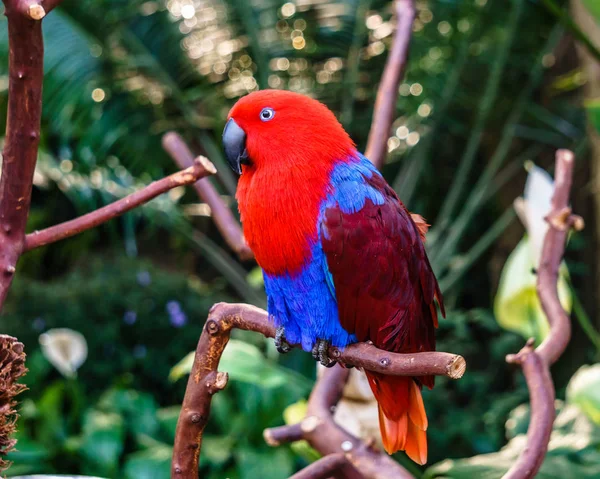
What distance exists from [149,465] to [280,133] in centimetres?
→ 144

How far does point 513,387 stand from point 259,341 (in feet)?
3.88

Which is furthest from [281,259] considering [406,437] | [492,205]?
[492,205]

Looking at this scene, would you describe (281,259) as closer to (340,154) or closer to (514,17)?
(340,154)

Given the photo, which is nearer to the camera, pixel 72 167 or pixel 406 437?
pixel 406 437

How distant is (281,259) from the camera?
0.95 metres

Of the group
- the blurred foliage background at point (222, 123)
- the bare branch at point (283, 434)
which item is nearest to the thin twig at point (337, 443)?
the bare branch at point (283, 434)

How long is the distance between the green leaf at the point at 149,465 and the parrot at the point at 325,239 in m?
1.23

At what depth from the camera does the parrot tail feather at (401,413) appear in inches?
40.5

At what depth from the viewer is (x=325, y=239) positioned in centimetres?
93

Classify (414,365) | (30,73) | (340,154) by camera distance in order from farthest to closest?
(340,154), (30,73), (414,365)

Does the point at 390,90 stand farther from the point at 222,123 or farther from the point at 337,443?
the point at 222,123

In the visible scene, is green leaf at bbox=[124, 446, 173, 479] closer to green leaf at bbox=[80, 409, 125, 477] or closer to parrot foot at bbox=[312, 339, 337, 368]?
green leaf at bbox=[80, 409, 125, 477]

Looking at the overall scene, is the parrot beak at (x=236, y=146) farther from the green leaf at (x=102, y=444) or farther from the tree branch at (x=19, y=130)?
the green leaf at (x=102, y=444)

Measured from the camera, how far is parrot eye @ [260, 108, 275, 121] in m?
1.00
